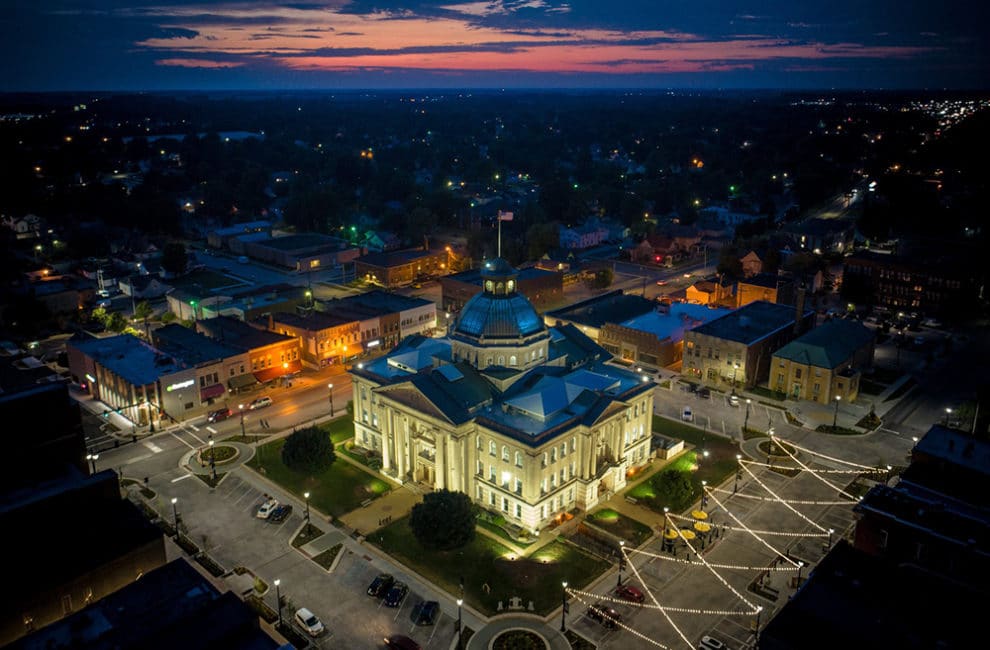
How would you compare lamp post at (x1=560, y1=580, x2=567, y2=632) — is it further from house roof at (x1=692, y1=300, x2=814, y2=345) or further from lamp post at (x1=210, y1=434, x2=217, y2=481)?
house roof at (x1=692, y1=300, x2=814, y2=345)

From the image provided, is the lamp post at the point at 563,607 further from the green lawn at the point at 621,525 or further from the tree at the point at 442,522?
the green lawn at the point at 621,525

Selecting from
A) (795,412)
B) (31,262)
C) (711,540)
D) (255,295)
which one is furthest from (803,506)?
(31,262)

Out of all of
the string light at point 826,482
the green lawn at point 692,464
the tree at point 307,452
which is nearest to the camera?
the green lawn at point 692,464

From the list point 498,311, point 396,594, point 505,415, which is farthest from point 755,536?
point 498,311

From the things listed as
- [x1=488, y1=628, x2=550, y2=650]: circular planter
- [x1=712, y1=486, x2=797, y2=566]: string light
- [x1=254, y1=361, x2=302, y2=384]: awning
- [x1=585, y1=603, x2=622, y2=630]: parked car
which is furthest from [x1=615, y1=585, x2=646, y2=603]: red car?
[x1=254, y1=361, x2=302, y2=384]: awning

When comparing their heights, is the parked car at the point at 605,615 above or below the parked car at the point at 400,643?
below

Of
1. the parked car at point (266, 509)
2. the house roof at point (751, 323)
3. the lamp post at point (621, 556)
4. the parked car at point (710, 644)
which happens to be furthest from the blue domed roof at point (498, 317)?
the house roof at point (751, 323)
